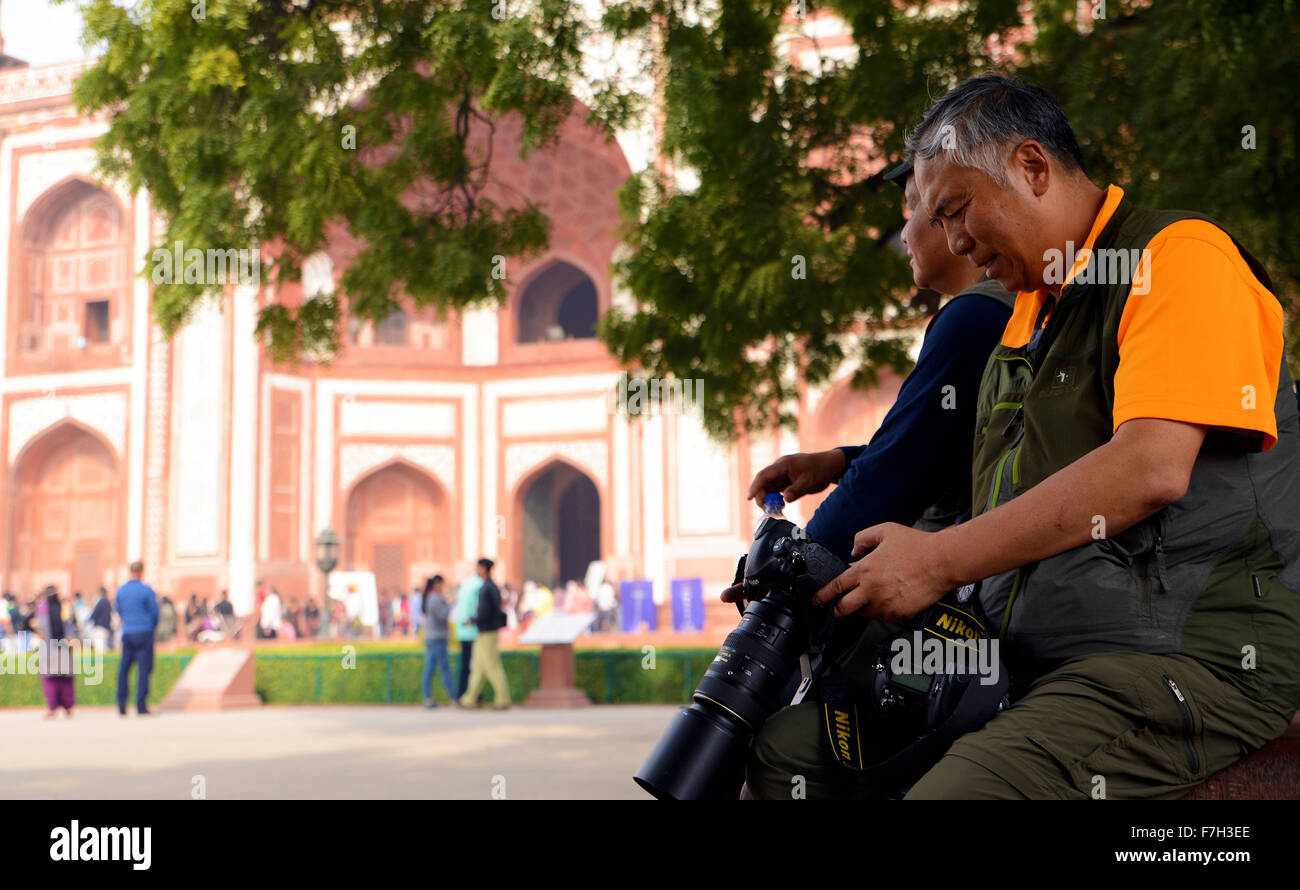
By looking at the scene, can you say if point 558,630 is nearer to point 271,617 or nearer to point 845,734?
point 271,617

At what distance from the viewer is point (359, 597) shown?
23.4 metres

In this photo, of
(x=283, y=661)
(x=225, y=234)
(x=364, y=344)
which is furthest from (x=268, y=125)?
(x=364, y=344)

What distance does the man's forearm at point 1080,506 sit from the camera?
1.22 m

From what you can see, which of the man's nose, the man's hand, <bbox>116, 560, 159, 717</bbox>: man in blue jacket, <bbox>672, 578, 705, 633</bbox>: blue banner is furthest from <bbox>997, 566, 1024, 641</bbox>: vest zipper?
<bbox>672, 578, 705, 633</bbox>: blue banner

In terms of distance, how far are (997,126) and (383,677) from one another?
1326cm

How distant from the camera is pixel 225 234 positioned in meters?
6.55

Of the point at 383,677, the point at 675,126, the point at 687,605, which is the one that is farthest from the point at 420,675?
the point at 675,126

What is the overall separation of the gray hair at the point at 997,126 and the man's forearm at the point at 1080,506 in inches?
14.6

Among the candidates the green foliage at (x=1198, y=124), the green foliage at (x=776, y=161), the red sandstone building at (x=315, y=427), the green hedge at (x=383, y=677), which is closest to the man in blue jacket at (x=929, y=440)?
the green foliage at (x=1198, y=124)

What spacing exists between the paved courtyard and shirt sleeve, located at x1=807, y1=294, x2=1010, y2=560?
3903 mm

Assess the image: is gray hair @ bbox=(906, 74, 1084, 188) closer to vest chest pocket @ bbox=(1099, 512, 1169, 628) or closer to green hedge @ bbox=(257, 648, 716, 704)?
vest chest pocket @ bbox=(1099, 512, 1169, 628)

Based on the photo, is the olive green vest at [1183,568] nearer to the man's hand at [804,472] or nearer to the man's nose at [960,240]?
the man's nose at [960,240]

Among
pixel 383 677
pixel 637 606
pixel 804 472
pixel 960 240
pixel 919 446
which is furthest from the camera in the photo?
pixel 637 606

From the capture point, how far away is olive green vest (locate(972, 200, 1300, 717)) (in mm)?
1258
